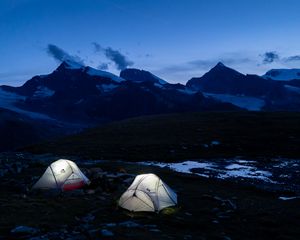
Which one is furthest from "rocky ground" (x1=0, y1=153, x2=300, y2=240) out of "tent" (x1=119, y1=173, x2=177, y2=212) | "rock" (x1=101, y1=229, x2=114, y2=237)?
"tent" (x1=119, y1=173, x2=177, y2=212)

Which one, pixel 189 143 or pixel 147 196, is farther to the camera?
pixel 189 143

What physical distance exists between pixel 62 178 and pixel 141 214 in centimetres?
913

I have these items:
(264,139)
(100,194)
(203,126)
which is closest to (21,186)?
(100,194)

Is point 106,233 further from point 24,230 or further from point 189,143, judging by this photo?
point 189,143

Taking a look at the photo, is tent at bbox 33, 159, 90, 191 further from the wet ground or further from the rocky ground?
the wet ground

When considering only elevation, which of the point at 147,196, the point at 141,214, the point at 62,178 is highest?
the point at 62,178

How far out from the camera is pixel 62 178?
29.5 m

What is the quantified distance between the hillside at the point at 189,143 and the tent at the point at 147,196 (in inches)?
1352

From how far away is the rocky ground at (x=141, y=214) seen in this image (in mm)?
18859

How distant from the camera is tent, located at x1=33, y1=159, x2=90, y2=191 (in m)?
29.1

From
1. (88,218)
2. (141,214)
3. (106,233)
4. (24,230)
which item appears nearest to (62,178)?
(88,218)

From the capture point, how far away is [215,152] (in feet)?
221

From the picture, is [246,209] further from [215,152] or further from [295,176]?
[215,152]

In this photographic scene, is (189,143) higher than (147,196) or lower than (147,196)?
higher
